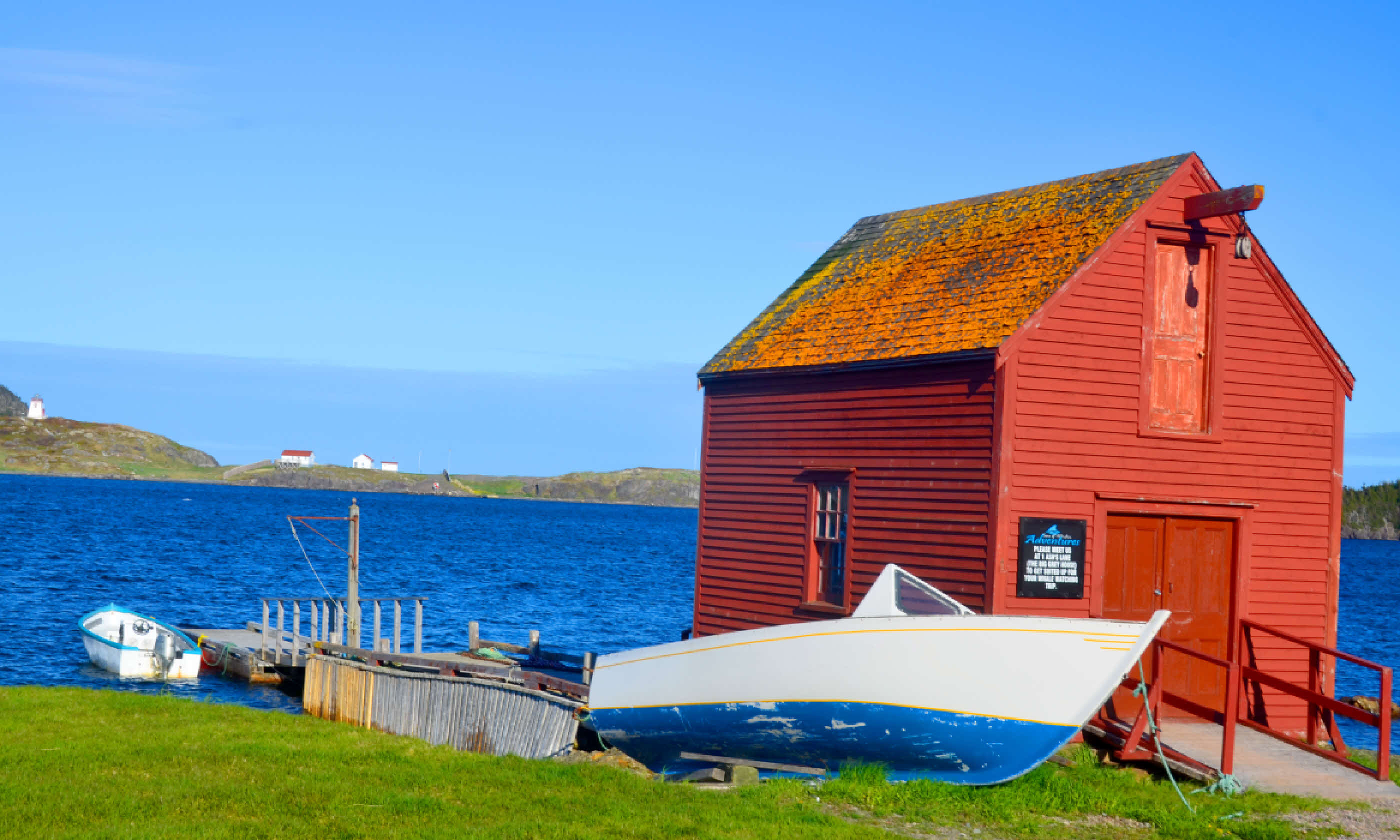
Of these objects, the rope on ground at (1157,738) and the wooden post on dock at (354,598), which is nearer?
the rope on ground at (1157,738)

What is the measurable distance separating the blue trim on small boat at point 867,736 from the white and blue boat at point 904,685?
14mm

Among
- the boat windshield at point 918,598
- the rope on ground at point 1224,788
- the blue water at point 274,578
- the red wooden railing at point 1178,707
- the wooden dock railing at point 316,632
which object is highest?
the boat windshield at point 918,598

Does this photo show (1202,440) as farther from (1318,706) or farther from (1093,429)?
(1318,706)

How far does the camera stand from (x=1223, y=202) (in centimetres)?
1527

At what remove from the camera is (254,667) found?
27422 millimetres

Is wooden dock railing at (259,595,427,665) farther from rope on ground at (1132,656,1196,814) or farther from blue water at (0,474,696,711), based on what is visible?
rope on ground at (1132,656,1196,814)

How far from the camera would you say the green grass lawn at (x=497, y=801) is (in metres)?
10.8

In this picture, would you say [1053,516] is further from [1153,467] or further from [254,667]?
[254,667]

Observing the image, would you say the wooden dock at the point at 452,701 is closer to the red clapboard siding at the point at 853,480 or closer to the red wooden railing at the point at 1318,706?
the red clapboard siding at the point at 853,480

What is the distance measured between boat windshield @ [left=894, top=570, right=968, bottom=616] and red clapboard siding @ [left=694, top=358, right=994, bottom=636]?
165cm

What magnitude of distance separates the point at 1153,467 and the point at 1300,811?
14.9ft

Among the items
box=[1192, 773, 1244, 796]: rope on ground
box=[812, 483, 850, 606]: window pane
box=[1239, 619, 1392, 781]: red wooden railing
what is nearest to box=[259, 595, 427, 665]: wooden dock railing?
box=[812, 483, 850, 606]: window pane

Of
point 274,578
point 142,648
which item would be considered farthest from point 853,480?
point 274,578

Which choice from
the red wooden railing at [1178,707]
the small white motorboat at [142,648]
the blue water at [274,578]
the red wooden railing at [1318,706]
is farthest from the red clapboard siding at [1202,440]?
the small white motorboat at [142,648]
